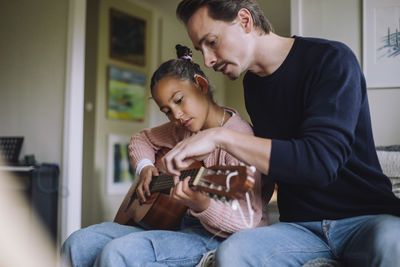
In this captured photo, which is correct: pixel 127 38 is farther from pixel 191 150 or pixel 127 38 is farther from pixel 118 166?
pixel 191 150

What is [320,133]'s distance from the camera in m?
0.87

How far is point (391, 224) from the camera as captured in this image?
0.89 m

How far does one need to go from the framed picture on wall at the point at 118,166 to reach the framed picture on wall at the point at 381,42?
93.2 inches

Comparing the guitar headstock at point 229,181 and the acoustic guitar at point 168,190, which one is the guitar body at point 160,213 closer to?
the acoustic guitar at point 168,190

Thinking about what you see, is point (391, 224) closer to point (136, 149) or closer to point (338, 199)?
point (338, 199)

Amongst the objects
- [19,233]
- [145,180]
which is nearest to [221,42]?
[145,180]

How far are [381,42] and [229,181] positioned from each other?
1.28m

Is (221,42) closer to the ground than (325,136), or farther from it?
farther from it

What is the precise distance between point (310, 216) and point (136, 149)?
29.8 inches

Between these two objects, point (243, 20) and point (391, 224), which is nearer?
point (391, 224)

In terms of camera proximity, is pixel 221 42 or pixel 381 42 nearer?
pixel 221 42

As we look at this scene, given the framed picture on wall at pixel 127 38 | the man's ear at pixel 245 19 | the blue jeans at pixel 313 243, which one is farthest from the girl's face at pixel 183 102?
the framed picture on wall at pixel 127 38

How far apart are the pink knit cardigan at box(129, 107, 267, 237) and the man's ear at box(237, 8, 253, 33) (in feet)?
1.12

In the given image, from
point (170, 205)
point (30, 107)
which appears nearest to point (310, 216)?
point (170, 205)
